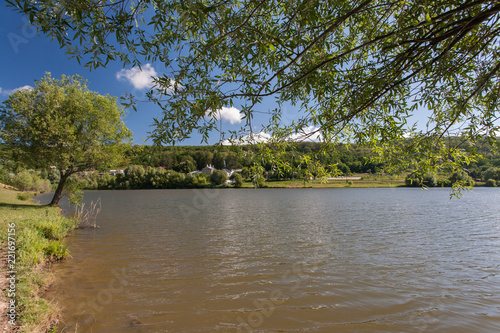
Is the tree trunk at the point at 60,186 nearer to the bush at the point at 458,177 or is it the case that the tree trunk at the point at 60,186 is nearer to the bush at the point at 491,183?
the bush at the point at 458,177

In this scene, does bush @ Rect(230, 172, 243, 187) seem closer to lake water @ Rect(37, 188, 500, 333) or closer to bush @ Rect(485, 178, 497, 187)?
lake water @ Rect(37, 188, 500, 333)

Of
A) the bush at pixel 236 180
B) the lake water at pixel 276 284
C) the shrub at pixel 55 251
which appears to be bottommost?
the lake water at pixel 276 284

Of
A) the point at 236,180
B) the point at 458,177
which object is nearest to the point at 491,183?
the point at 236,180

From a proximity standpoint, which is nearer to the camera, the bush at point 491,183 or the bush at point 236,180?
the bush at point 236,180

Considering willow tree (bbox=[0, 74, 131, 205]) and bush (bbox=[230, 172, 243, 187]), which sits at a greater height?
willow tree (bbox=[0, 74, 131, 205])

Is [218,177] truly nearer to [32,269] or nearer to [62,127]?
[62,127]

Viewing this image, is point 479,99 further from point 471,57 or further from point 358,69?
point 358,69

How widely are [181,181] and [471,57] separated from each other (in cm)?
8244

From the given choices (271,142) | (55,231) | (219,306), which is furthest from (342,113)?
(55,231)

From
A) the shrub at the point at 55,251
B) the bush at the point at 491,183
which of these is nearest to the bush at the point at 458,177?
the shrub at the point at 55,251

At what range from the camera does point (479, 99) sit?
16.3ft

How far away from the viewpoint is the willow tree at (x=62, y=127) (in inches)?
669

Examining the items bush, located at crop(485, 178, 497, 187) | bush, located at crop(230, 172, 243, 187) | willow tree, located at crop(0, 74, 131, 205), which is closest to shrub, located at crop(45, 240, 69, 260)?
willow tree, located at crop(0, 74, 131, 205)

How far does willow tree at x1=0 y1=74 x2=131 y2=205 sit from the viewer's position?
55.8ft
